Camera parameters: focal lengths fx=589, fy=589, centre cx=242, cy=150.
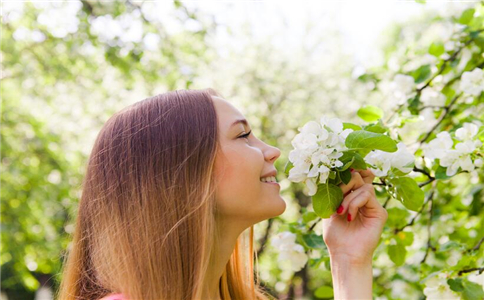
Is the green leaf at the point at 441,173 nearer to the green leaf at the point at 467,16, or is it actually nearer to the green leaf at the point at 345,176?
the green leaf at the point at 345,176

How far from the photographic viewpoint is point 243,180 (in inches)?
56.5

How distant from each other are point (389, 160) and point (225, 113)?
1.42 ft

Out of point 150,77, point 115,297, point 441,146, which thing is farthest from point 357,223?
point 150,77

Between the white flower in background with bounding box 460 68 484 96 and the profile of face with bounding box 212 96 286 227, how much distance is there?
0.78 metres

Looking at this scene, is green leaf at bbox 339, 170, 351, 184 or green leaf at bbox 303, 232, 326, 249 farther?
green leaf at bbox 303, 232, 326, 249

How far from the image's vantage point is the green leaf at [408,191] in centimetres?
150

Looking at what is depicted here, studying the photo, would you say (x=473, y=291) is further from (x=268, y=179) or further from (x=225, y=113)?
(x=225, y=113)

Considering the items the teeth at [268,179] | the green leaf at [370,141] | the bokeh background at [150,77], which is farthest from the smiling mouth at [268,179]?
the bokeh background at [150,77]

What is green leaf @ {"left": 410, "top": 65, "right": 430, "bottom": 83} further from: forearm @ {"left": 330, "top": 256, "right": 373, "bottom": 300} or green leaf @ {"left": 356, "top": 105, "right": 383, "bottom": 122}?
forearm @ {"left": 330, "top": 256, "right": 373, "bottom": 300}

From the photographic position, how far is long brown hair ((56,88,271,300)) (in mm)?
1451

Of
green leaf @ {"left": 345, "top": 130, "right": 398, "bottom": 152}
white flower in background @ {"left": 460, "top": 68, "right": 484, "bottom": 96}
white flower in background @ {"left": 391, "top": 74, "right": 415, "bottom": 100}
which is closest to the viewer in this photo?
green leaf @ {"left": 345, "top": 130, "right": 398, "bottom": 152}

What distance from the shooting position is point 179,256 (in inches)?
57.4

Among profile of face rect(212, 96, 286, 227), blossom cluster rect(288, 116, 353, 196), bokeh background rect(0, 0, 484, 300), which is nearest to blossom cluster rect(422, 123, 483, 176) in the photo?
blossom cluster rect(288, 116, 353, 196)

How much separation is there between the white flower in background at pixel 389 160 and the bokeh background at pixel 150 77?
3.31 metres
